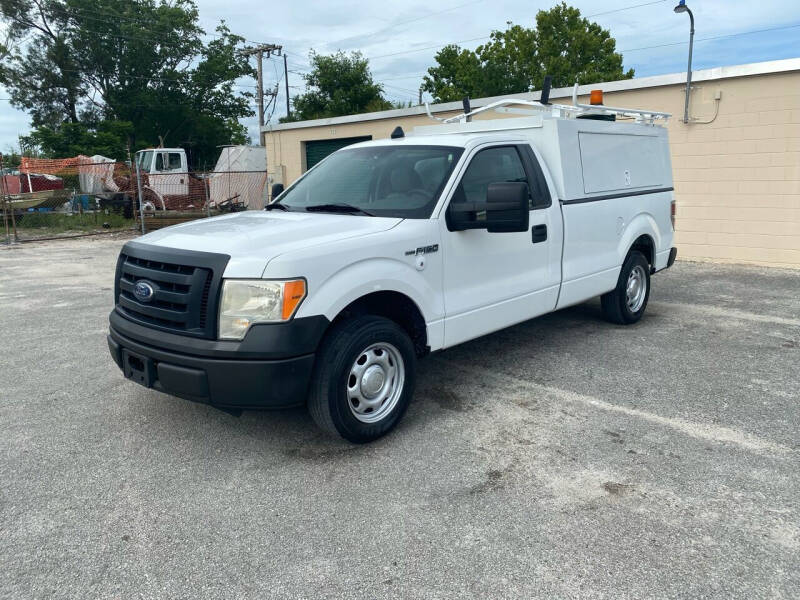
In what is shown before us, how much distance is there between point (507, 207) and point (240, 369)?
1.87 meters

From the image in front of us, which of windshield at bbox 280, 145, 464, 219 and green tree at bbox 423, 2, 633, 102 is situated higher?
green tree at bbox 423, 2, 633, 102

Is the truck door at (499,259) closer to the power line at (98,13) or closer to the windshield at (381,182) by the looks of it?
the windshield at (381,182)

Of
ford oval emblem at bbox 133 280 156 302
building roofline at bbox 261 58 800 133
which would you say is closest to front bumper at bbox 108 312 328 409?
ford oval emblem at bbox 133 280 156 302

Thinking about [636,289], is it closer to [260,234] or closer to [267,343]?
[260,234]

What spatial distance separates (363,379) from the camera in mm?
3775

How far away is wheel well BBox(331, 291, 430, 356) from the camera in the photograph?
12.5 ft

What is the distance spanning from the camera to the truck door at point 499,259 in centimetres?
431

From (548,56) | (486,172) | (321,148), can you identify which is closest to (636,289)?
(486,172)

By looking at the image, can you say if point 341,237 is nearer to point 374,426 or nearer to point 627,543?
point 374,426

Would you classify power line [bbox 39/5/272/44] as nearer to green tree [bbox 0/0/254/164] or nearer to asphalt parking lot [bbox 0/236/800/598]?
green tree [bbox 0/0/254/164]

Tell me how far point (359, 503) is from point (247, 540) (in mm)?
586

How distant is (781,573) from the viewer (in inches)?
103

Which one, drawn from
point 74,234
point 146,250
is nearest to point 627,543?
point 146,250

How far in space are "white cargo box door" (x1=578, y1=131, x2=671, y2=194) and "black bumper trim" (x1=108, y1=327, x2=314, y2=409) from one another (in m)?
3.37
